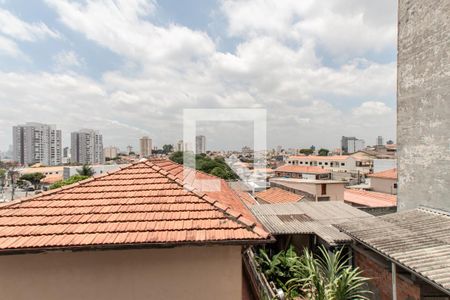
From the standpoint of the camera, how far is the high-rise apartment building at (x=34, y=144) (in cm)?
8962

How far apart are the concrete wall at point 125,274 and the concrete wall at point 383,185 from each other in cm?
2994

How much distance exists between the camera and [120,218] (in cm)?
395

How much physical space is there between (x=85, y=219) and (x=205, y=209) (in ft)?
6.38

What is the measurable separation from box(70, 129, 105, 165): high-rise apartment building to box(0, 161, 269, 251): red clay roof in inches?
3942

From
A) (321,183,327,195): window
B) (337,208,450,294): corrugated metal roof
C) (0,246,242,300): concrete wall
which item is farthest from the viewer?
(321,183,327,195): window

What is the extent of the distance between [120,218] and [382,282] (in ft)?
25.5

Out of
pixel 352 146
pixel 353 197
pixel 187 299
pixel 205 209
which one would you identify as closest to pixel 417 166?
pixel 205 209

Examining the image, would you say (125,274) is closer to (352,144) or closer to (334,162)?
(334,162)

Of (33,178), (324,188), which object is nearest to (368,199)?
(324,188)

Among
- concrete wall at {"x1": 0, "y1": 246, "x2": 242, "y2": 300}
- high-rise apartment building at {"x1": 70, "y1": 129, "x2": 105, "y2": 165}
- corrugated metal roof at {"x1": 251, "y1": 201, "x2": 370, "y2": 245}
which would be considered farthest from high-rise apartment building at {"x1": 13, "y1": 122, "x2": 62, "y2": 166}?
concrete wall at {"x1": 0, "y1": 246, "x2": 242, "y2": 300}

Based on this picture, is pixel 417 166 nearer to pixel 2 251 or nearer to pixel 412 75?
pixel 412 75

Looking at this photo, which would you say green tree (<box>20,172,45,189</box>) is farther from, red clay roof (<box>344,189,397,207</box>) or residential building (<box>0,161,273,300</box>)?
residential building (<box>0,161,273,300</box>)

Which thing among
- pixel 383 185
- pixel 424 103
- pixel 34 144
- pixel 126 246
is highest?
pixel 424 103

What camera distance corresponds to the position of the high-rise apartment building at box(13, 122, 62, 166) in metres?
89.6
